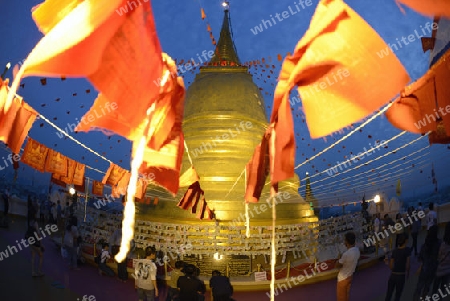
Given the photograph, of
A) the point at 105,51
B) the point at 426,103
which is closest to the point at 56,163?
the point at 105,51

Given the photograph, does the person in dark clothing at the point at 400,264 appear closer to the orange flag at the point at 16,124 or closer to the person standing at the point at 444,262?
the person standing at the point at 444,262

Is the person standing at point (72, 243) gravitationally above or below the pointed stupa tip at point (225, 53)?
below

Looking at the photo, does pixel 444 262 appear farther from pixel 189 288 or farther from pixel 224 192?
pixel 224 192

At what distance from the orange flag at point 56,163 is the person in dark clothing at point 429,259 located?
8.28 meters

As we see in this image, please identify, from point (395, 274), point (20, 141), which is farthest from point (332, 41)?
point (20, 141)

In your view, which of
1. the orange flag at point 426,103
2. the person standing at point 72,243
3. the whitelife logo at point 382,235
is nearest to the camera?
the orange flag at point 426,103

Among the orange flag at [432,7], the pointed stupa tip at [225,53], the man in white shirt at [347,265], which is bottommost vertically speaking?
the man in white shirt at [347,265]

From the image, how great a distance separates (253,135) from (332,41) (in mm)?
10574

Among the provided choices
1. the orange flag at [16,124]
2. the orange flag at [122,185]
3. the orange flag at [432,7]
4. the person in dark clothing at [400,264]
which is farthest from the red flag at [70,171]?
the orange flag at [432,7]

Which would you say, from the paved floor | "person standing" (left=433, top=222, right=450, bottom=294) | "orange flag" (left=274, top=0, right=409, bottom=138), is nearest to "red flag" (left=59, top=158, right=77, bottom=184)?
the paved floor

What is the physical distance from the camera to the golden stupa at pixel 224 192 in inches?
371

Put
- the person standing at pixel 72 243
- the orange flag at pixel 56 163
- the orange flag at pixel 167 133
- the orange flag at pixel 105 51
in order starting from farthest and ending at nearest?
the person standing at pixel 72 243, the orange flag at pixel 56 163, the orange flag at pixel 167 133, the orange flag at pixel 105 51

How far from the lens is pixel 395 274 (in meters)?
6.04

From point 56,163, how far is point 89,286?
10.4ft
